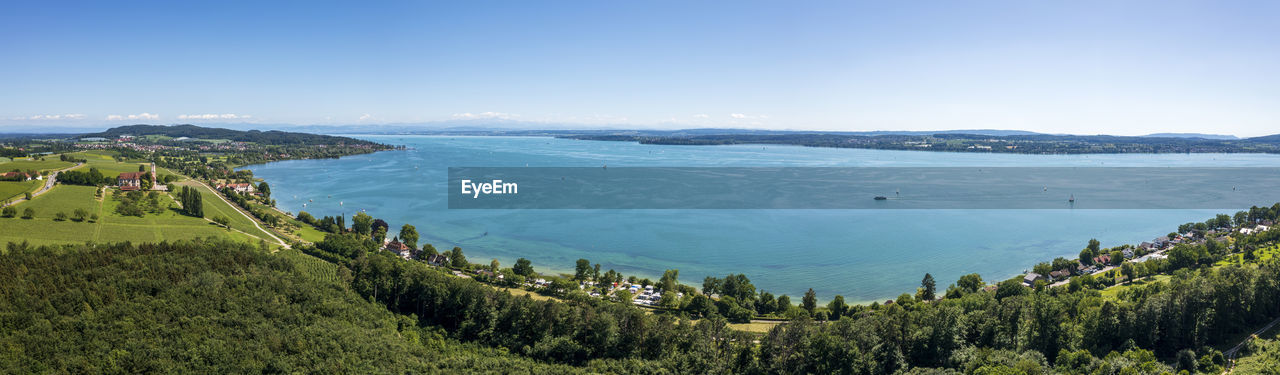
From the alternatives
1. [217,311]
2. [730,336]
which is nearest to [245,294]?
[217,311]

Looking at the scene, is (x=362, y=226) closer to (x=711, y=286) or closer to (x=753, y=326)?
(x=711, y=286)

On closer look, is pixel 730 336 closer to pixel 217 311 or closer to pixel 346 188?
pixel 217 311

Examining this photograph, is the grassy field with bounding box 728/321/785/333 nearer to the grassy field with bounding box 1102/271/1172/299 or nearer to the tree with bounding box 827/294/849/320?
the tree with bounding box 827/294/849/320

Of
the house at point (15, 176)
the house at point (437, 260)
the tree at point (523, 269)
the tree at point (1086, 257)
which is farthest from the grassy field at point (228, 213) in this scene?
the tree at point (1086, 257)

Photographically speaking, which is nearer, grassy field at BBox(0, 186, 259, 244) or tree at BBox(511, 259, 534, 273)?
grassy field at BBox(0, 186, 259, 244)

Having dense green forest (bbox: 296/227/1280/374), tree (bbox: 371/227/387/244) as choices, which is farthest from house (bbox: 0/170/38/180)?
dense green forest (bbox: 296/227/1280/374)

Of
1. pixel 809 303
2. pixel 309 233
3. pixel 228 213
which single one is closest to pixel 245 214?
pixel 228 213
